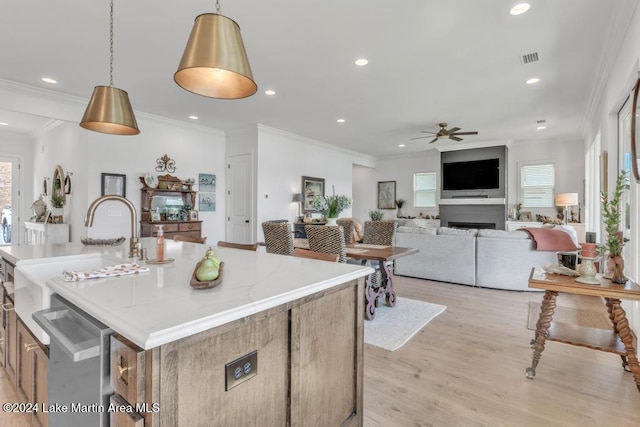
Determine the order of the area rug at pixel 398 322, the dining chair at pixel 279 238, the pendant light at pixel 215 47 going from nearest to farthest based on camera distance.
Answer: the pendant light at pixel 215 47
the area rug at pixel 398 322
the dining chair at pixel 279 238

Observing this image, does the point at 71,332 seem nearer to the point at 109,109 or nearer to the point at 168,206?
the point at 109,109

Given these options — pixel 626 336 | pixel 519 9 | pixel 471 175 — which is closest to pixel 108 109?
pixel 519 9

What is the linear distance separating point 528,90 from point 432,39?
2.27 meters

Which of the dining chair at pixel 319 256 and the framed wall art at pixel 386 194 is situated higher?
the framed wall art at pixel 386 194

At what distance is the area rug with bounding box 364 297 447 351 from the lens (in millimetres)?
2896

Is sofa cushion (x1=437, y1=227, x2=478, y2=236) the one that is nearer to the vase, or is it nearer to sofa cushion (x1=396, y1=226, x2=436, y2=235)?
sofa cushion (x1=396, y1=226, x2=436, y2=235)

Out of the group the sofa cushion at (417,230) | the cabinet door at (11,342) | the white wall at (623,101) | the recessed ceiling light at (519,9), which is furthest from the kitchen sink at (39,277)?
the sofa cushion at (417,230)

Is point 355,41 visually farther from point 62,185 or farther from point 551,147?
point 551,147

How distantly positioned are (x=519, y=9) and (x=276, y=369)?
325 centimetres

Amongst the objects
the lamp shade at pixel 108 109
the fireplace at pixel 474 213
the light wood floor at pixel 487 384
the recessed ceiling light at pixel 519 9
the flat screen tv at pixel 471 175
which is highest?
the recessed ceiling light at pixel 519 9

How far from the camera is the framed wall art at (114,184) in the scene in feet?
16.7

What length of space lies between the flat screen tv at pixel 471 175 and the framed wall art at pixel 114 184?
7.53 metres

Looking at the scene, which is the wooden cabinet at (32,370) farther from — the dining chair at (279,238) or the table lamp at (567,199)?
the table lamp at (567,199)

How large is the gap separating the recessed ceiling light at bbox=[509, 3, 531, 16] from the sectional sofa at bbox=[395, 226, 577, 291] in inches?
111
